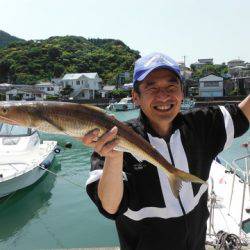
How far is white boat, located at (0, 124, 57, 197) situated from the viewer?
15352mm

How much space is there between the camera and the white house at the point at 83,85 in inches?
3607

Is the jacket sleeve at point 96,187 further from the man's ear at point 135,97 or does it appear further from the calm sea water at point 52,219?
the calm sea water at point 52,219

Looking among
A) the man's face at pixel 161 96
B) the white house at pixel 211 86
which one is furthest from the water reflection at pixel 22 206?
the white house at pixel 211 86

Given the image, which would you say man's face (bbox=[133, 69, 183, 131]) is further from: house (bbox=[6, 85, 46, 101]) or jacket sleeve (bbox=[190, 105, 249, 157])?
house (bbox=[6, 85, 46, 101])

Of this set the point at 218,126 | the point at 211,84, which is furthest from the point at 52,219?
the point at 211,84

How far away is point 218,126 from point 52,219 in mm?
12048

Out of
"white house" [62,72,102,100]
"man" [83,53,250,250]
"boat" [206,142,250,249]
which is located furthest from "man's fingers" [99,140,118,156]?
"white house" [62,72,102,100]

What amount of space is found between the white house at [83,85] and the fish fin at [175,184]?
88.7 meters

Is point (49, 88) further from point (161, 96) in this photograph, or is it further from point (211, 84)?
point (161, 96)

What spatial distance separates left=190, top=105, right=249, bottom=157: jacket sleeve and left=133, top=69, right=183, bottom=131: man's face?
0.32m

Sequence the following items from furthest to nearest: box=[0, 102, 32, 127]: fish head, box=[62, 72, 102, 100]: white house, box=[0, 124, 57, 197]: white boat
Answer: box=[62, 72, 102, 100]: white house
box=[0, 124, 57, 197]: white boat
box=[0, 102, 32, 127]: fish head

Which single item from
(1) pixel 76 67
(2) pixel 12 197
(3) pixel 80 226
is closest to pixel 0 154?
(2) pixel 12 197

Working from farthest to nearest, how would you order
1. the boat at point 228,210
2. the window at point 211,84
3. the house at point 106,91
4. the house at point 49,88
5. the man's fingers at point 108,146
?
the house at point 49,88
the house at point 106,91
the window at point 211,84
the boat at point 228,210
the man's fingers at point 108,146

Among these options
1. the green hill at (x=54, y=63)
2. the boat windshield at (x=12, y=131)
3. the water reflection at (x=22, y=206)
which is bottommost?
the water reflection at (x=22, y=206)
